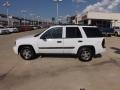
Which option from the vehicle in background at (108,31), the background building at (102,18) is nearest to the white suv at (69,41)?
the vehicle in background at (108,31)

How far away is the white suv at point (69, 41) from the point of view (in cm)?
1260

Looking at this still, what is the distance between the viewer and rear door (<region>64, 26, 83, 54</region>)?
41.3 ft

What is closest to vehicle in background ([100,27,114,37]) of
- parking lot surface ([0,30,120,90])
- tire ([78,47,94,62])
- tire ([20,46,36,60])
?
parking lot surface ([0,30,120,90])

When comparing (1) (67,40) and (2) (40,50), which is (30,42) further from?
(1) (67,40)

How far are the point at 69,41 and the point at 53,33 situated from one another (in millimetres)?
925

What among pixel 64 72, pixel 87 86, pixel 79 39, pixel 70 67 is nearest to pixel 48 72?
pixel 64 72

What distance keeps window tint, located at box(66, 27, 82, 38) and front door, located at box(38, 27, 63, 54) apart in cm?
36

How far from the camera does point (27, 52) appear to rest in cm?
1312

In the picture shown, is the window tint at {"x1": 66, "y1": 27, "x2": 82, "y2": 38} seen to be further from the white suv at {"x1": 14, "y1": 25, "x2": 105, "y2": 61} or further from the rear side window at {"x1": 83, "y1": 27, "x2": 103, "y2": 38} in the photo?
the rear side window at {"x1": 83, "y1": 27, "x2": 103, "y2": 38}

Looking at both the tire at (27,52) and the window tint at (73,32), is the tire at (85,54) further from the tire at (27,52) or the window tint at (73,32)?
the tire at (27,52)

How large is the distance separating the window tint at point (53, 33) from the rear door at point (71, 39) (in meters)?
0.37

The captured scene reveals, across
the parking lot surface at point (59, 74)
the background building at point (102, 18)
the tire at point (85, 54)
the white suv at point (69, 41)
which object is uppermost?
the background building at point (102, 18)

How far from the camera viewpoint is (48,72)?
10.1 metres

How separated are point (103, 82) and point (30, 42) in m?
5.44
